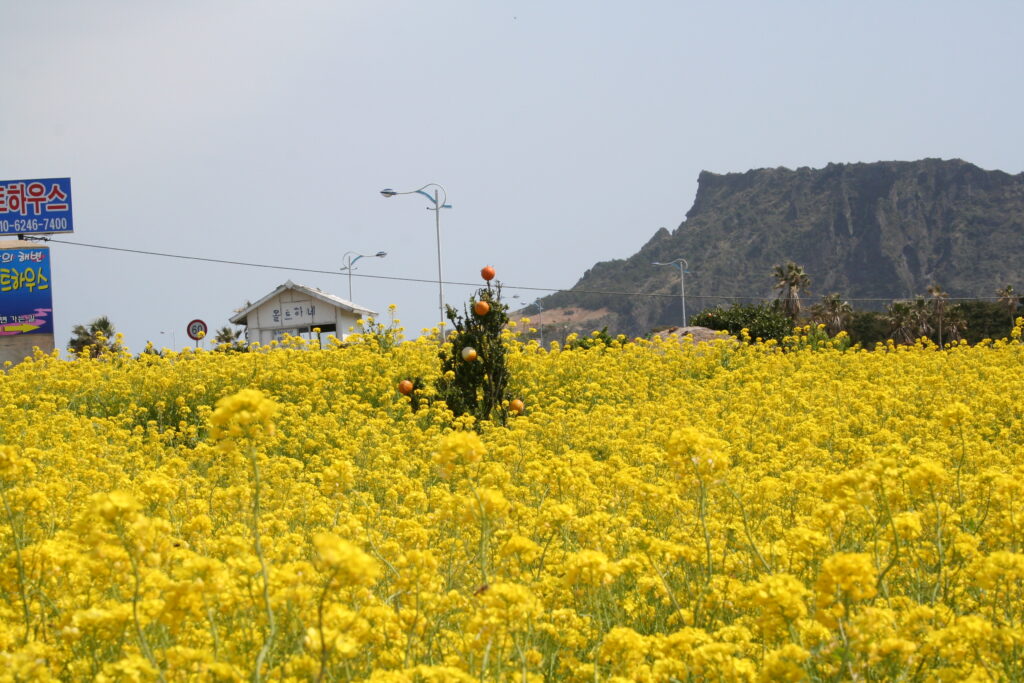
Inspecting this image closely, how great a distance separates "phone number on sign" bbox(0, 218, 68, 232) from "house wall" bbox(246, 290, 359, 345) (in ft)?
32.6

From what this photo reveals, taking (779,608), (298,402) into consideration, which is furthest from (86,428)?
(779,608)

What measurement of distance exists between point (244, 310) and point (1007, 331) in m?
41.5

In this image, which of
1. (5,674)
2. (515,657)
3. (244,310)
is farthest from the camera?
(244,310)

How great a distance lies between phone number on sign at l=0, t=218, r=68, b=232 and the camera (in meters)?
27.8

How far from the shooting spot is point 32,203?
28.0m

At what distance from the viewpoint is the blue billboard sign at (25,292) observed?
91.9ft

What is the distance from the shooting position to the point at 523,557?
3191 mm

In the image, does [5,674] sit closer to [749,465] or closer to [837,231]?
Result: [749,465]

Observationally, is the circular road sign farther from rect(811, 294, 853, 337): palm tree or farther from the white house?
rect(811, 294, 853, 337): palm tree

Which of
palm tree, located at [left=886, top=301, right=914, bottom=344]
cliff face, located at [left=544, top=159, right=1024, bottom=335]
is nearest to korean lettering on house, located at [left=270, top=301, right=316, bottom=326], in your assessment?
palm tree, located at [left=886, top=301, right=914, bottom=344]

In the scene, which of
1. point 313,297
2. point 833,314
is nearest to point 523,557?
point 313,297

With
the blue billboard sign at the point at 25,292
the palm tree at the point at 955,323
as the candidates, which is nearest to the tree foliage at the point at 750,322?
the blue billboard sign at the point at 25,292

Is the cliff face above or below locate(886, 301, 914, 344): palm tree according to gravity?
above

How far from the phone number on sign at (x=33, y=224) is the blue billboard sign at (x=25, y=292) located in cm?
66
